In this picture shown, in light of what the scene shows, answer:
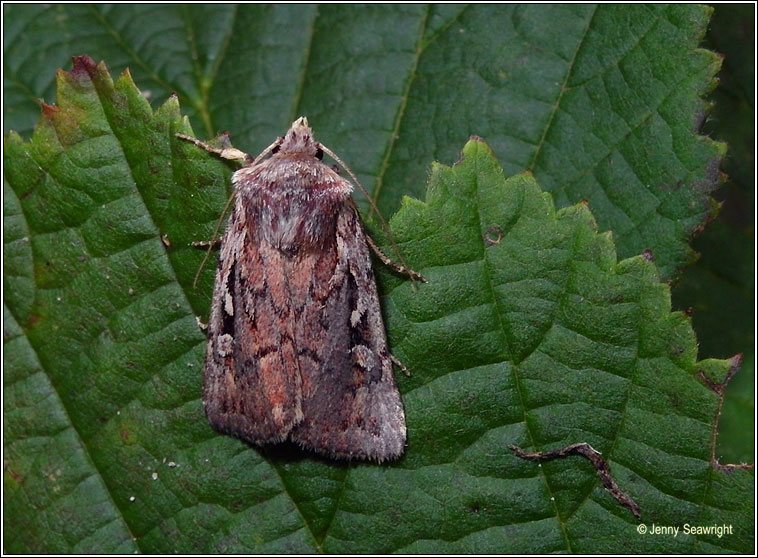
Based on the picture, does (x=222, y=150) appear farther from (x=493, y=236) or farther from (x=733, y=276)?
(x=733, y=276)

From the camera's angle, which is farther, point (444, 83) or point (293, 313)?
point (444, 83)

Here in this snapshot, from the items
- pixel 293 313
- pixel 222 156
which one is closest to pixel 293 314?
pixel 293 313

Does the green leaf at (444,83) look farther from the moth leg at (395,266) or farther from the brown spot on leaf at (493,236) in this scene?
the brown spot on leaf at (493,236)

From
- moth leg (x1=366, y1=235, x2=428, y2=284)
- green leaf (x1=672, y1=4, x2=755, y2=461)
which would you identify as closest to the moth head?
moth leg (x1=366, y1=235, x2=428, y2=284)

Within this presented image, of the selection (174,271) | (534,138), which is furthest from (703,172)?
(174,271)

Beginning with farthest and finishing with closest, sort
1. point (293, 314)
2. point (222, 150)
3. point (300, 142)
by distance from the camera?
point (300, 142) < point (293, 314) < point (222, 150)

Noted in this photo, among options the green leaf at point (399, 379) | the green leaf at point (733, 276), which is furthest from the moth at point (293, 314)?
the green leaf at point (733, 276)

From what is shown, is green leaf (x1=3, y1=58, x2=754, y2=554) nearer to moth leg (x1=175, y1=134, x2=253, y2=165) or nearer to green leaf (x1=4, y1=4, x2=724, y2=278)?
moth leg (x1=175, y1=134, x2=253, y2=165)
